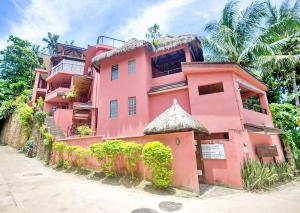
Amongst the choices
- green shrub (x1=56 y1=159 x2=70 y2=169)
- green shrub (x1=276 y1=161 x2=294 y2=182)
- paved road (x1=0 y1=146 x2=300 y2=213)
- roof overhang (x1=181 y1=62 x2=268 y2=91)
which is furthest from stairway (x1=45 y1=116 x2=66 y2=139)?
green shrub (x1=276 y1=161 x2=294 y2=182)

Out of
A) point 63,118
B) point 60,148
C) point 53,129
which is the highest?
point 63,118

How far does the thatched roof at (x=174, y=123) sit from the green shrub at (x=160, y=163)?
0.96 metres

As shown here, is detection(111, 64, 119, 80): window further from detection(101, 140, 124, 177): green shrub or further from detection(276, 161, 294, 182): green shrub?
detection(276, 161, 294, 182): green shrub

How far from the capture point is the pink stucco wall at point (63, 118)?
17.9m

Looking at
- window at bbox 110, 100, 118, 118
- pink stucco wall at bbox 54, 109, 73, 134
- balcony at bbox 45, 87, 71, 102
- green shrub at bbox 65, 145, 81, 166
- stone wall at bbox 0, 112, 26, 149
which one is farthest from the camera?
stone wall at bbox 0, 112, 26, 149

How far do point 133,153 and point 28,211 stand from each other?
4514mm

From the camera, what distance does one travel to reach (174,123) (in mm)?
8586

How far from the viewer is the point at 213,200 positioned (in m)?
7.06

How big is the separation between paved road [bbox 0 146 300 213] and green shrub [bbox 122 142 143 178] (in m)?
1.11

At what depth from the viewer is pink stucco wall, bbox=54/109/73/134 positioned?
17.9 meters

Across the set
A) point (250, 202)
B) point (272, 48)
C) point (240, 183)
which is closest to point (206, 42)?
point (272, 48)

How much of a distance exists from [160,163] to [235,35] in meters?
14.6

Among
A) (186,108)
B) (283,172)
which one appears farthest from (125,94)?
(283,172)

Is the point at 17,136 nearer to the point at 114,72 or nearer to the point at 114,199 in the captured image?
the point at 114,72
